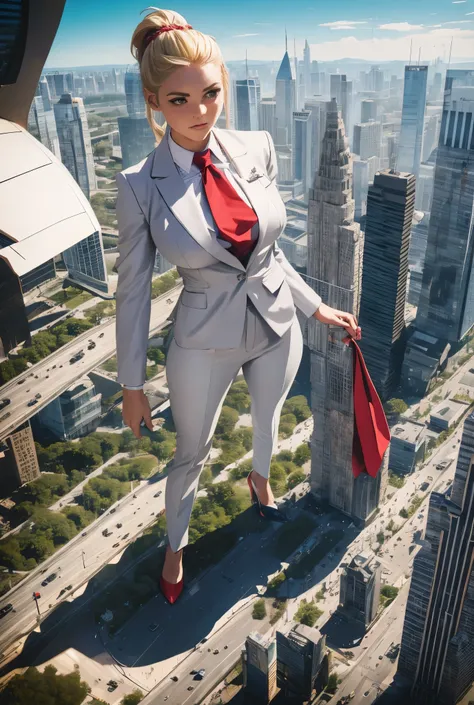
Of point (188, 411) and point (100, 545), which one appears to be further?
point (100, 545)

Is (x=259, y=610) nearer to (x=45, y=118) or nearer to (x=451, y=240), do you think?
(x=45, y=118)

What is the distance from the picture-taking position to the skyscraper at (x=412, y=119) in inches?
256

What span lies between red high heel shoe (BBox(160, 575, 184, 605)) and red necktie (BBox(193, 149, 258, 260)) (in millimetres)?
1327

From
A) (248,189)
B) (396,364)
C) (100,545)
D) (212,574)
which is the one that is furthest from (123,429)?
(396,364)

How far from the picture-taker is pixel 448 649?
440cm

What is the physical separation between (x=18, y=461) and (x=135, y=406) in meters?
2.53

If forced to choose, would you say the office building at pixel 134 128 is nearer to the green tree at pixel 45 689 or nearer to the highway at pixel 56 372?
the highway at pixel 56 372

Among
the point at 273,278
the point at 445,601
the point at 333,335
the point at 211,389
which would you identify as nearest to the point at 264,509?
the point at 211,389

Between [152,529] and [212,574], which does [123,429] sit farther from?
[212,574]

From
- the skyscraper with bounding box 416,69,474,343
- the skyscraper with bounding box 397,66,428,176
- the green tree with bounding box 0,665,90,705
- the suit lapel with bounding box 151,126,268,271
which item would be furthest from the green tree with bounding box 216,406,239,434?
the skyscraper with bounding box 416,69,474,343

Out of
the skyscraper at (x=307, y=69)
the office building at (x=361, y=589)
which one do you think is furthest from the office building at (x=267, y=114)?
the office building at (x=361, y=589)

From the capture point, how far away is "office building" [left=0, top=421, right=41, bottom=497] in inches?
159

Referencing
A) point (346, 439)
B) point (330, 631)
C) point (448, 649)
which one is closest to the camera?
point (448, 649)

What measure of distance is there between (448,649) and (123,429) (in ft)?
8.98
